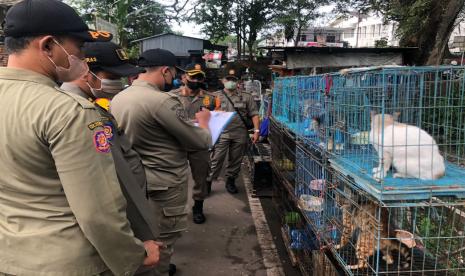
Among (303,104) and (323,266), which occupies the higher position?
(303,104)

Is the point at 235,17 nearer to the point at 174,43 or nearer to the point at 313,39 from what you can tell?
the point at 174,43

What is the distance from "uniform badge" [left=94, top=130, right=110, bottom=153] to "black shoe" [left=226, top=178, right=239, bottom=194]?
16.7ft

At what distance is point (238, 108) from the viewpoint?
6449mm

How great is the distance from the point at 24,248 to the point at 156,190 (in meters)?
1.62

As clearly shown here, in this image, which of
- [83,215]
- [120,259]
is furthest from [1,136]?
[120,259]

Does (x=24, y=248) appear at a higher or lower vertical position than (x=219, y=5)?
lower

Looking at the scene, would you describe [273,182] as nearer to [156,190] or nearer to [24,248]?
[156,190]

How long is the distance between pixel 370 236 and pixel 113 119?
1635 millimetres

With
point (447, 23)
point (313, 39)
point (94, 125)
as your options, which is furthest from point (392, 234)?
point (313, 39)

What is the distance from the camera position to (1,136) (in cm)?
140

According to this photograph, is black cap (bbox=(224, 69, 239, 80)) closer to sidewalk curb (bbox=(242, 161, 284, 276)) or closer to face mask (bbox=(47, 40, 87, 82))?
sidewalk curb (bbox=(242, 161, 284, 276))

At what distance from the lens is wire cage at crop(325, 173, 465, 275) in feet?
7.40

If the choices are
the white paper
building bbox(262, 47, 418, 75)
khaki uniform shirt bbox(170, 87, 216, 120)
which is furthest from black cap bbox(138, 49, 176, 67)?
Answer: building bbox(262, 47, 418, 75)

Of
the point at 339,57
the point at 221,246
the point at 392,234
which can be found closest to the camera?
the point at 392,234
